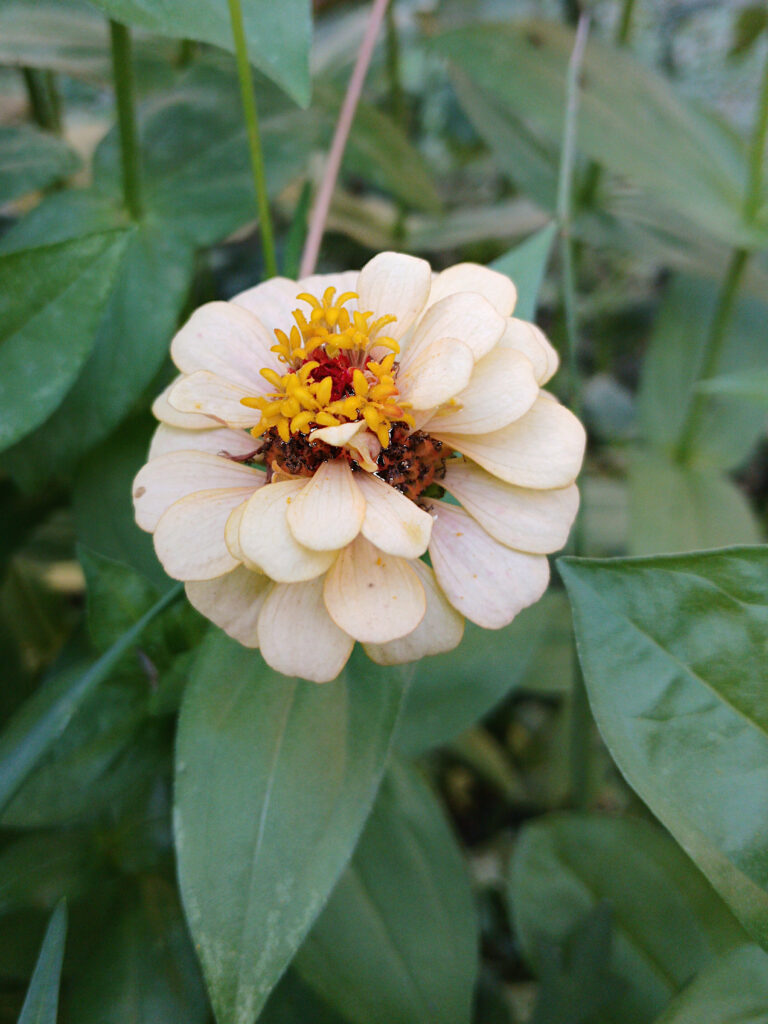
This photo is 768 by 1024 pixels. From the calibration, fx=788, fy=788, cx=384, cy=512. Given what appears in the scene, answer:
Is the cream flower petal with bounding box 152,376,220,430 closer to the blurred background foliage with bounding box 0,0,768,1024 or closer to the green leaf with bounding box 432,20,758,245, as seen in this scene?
the blurred background foliage with bounding box 0,0,768,1024

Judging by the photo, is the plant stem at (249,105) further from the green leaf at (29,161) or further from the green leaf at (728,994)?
the green leaf at (728,994)

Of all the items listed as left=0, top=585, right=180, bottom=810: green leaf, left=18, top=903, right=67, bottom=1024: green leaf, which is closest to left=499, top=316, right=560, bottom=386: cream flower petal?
left=0, top=585, right=180, bottom=810: green leaf

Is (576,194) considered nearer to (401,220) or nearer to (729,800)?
(401,220)

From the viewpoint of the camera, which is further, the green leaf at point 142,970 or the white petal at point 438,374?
the green leaf at point 142,970

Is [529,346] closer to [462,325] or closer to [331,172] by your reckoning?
[462,325]

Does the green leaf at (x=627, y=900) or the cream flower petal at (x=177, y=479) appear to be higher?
the cream flower petal at (x=177, y=479)

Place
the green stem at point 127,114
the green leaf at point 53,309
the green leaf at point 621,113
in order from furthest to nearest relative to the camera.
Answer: the green leaf at point 621,113, the green stem at point 127,114, the green leaf at point 53,309

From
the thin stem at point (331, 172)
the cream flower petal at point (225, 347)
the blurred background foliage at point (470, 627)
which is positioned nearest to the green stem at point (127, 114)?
the blurred background foliage at point (470, 627)

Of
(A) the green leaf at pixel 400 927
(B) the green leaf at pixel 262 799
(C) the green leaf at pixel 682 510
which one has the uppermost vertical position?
(B) the green leaf at pixel 262 799
